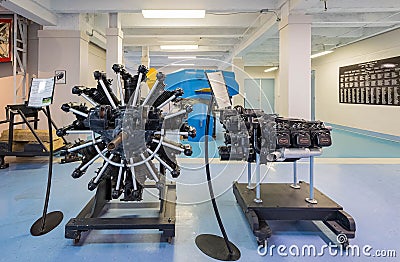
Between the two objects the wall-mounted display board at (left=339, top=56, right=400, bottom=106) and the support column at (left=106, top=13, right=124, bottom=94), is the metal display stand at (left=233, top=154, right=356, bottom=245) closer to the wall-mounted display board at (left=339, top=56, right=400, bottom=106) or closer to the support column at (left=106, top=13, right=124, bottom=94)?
the support column at (left=106, top=13, right=124, bottom=94)

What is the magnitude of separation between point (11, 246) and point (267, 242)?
1978 millimetres

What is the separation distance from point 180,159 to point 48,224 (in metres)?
2.73

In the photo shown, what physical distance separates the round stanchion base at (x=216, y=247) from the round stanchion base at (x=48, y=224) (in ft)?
4.24

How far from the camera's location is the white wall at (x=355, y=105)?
8.19 meters

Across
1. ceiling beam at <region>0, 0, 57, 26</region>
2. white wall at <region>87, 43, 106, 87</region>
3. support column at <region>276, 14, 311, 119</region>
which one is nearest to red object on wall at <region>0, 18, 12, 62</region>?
ceiling beam at <region>0, 0, 57, 26</region>

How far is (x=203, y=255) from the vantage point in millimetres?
2133

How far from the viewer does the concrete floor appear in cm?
215

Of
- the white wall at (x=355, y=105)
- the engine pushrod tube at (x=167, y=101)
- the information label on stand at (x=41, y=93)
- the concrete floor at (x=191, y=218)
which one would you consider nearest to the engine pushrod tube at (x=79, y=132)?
the engine pushrod tube at (x=167, y=101)

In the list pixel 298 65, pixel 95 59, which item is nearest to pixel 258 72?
pixel 95 59

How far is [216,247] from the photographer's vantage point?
7.32ft

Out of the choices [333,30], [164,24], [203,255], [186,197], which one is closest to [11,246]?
[203,255]

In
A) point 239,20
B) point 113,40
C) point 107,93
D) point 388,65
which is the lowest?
point 107,93

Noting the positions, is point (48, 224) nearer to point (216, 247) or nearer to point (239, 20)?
point (216, 247)

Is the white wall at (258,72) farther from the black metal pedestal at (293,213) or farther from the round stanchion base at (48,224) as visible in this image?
the round stanchion base at (48,224)
